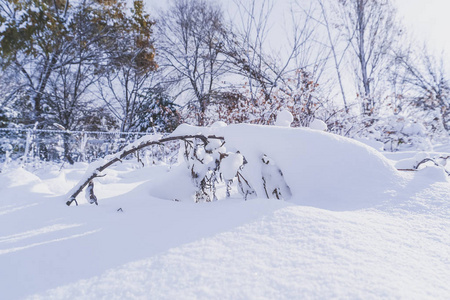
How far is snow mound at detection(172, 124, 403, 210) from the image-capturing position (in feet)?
3.29

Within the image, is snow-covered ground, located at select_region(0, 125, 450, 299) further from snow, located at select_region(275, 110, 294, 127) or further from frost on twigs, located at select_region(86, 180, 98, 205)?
snow, located at select_region(275, 110, 294, 127)

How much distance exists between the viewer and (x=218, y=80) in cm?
1212

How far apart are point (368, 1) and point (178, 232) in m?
10.0

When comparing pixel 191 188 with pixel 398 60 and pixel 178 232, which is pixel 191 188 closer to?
pixel 178 232

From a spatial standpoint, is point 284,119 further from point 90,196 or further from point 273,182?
point 90,196

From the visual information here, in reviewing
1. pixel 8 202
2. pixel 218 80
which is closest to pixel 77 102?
pixel 218 80

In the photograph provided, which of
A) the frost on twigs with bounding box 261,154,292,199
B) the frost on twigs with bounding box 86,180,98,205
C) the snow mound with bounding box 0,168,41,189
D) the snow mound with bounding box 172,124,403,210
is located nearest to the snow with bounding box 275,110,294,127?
the snow mound with bounding box 172,124,403,210

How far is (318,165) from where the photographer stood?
3.42ft

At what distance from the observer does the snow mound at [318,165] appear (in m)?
1.00

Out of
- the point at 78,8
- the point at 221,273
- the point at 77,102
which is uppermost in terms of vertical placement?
the point at 78,8

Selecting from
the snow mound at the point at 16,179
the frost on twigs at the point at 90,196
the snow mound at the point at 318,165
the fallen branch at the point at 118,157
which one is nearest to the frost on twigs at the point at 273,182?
the snow mound at the point at 318,165

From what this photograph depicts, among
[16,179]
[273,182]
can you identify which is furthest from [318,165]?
[16,179]

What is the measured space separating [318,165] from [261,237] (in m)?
0.46

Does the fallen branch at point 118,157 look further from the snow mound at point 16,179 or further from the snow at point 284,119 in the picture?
the snow mound at point 16,179
